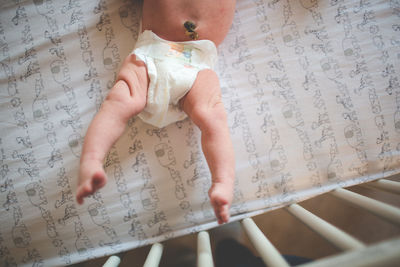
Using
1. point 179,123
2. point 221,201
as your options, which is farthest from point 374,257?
point 179,123

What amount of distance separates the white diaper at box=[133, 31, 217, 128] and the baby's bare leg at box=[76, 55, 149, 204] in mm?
32

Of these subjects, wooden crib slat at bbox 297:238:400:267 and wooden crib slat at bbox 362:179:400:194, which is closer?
wooden crib slat at bbox 297:238:400:267

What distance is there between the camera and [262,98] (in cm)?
88

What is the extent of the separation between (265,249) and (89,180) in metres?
0.43

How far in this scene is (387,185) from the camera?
0.77 metres

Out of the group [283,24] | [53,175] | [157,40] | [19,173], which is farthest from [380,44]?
[19,173]

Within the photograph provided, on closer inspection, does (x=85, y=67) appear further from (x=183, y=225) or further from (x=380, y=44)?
(x=380, y=44)

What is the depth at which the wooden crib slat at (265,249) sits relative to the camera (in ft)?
1.63

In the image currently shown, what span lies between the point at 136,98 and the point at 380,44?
3.08ft

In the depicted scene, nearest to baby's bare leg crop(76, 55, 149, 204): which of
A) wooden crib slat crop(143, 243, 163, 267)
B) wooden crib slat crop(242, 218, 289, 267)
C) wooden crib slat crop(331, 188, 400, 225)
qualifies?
wooden crib slat crop(143, 243, 163, 267)

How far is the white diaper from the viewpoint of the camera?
2.38 ft

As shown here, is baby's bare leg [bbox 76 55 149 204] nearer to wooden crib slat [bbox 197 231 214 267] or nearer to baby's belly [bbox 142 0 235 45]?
baby's belly [bbox 142 0 235 45]

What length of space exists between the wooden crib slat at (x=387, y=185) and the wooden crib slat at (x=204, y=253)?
0.59 m

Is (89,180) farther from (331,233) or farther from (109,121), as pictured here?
(331,233)
